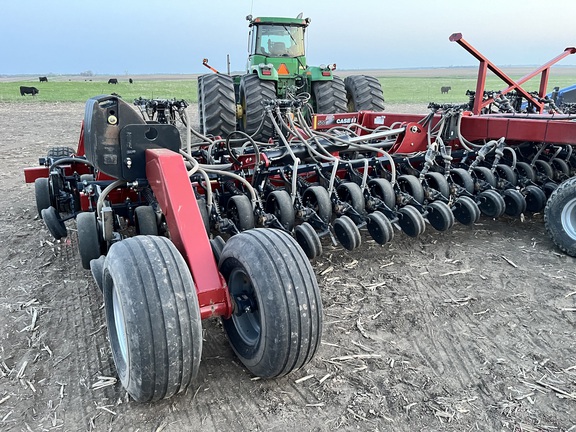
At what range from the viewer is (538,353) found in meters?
2.72

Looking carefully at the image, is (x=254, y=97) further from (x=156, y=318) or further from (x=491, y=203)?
(x=156, y=318)

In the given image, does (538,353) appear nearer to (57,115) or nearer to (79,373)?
(79,373)

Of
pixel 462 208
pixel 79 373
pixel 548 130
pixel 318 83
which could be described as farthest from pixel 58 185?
pixel 318 83

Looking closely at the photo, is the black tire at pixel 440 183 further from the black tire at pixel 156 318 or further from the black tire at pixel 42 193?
the black tire at pixel 42 193

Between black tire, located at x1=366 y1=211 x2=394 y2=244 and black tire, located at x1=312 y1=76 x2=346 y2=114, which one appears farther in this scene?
black tire, located at x1=312 y1=76 x2=346 y2=114

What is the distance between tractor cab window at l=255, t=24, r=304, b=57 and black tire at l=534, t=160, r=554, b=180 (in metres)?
5.52

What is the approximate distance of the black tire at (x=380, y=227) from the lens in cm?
370

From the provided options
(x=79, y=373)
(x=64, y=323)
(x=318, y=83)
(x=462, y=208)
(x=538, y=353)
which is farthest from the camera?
(x=318, y=83)

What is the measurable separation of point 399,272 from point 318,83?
523 centimetres

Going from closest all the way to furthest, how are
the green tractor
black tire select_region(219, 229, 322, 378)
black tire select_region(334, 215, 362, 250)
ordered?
black tire select_region(219, 229, 322, 378)
black tire select_region(334, 215, 362, 250)
the green tractor

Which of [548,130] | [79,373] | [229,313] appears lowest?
[79,373]

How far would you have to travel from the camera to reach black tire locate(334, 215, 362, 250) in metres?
3.57

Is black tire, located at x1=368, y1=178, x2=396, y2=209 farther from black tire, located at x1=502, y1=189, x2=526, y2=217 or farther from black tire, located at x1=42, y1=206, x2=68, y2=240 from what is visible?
black tire, located at x1=42, y1=206, x2=68, y2=240

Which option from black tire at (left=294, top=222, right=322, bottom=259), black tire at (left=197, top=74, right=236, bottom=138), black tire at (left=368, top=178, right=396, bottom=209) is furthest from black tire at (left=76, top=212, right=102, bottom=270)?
black tire at (left=197, top=74, right=236, bottom=138)
